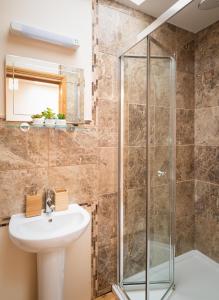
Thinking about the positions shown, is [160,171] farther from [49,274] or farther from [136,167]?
[49,274]

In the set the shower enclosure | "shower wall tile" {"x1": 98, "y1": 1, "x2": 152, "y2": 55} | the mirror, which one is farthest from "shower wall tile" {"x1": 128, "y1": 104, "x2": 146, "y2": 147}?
Answer: "shower wall tile" {"x1": 98, "y1": 1, "x2": 152, "y2": 55}

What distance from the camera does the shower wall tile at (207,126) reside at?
193 centimetres

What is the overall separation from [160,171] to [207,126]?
0.82 m

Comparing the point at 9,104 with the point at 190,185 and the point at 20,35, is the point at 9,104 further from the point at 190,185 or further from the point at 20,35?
the point at 190,185

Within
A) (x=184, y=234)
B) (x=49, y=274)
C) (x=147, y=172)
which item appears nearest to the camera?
(x=49, y=274)

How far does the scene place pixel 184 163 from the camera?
2041mm

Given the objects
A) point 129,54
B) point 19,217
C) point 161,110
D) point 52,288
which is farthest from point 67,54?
point 52,288

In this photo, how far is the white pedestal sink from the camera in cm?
105

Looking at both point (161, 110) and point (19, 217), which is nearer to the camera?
point (19, 217)

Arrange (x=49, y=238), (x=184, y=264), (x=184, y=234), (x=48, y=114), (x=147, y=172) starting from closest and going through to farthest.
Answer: (x=49, y=238), (x=48, y=114), (x=147, y=172), (x=184, y=264), (x=184, y=234)

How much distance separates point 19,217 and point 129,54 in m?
1.51

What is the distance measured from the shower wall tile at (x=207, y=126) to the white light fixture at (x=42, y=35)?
55.3 inches

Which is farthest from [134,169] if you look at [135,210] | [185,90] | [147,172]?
[185,90]

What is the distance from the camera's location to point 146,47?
1.52 metres
